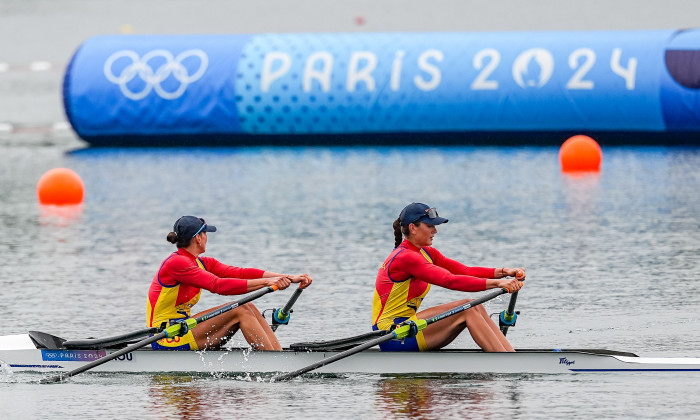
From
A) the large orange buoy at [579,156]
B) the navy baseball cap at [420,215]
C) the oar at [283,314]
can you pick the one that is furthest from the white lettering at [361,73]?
the navy baseball cap at [420,215]

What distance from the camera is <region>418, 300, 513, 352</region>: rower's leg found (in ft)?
36.9

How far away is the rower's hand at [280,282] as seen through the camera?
1159 centimetres

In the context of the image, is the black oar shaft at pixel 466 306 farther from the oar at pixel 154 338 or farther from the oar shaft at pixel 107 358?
the oar shaft at pixel 107 358

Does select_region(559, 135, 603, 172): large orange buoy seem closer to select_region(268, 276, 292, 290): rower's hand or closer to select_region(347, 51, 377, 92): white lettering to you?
select_region(347, 51, 377, 92): white lettering

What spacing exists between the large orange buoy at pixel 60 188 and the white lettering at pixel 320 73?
7566mm

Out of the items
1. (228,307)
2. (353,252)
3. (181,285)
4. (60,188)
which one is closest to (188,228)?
(181,285)

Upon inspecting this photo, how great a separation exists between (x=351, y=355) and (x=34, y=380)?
2574 mm

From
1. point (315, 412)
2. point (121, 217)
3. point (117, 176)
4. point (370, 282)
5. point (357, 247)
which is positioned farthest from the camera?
point (117, 176)

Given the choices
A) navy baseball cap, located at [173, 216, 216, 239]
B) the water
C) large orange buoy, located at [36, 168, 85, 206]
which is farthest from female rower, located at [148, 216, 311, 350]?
large orange buoy, located at [36, 168, 85, 206]

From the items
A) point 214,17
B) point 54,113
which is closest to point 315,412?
point 54,113

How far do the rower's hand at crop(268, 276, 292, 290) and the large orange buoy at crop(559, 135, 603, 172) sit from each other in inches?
569

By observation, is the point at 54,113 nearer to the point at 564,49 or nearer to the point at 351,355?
the point at 564,49

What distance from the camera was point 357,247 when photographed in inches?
709

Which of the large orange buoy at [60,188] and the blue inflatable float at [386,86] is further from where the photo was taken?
the blue inflatable float at [386,86]
